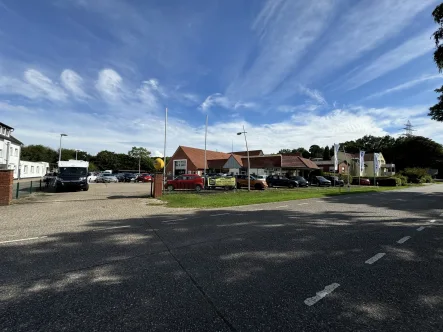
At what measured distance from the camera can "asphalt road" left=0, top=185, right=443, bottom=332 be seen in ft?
9.79

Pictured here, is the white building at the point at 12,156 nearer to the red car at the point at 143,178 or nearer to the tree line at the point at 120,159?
the red car at the point at 143,178

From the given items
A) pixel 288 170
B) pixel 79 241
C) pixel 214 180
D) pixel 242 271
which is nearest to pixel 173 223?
pixel 79 241

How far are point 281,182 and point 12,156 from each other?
4980 cm

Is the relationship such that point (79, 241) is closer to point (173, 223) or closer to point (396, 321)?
point (173, 223)

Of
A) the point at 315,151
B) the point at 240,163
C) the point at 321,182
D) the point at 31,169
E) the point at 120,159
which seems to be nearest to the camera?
the point at 321,182

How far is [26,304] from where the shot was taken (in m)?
3.30

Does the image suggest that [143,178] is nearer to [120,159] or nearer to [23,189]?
[23,189]

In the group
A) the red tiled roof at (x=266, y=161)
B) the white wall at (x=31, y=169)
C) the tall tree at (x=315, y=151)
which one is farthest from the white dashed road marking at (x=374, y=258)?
the tall tree at (x=315, y=151)

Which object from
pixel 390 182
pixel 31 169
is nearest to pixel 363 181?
pixel 390 182

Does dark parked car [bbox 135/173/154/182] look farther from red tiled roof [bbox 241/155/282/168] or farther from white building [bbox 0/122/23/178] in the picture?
red tiled roof [bbox 241/155/282/168]

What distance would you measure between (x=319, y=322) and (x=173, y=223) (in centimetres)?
669

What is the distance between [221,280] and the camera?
4070 mm

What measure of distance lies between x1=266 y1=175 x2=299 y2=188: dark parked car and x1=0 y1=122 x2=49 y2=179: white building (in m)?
40.5

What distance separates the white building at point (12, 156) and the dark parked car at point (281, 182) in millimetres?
40474
